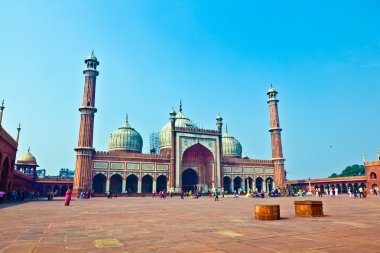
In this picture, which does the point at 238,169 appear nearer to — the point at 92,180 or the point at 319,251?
the point at 92,180

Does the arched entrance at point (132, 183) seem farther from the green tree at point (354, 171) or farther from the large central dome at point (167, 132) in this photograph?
the green tree at point (354, 171)

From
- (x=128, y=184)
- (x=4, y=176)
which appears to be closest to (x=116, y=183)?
(x=128, y=184)

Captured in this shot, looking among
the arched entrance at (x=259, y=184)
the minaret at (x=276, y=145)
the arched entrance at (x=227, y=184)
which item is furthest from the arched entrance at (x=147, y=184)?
the minaret at (x=276, y=145)

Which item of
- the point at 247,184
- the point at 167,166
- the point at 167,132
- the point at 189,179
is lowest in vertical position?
the point at 247,184

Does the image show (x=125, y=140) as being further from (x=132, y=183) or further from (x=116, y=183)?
(x=116, y=183)

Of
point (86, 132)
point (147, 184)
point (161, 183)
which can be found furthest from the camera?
point (161, 183)

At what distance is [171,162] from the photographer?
38562 mm

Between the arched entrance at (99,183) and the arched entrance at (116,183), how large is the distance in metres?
1.07

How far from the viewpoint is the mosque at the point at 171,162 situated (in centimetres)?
3531

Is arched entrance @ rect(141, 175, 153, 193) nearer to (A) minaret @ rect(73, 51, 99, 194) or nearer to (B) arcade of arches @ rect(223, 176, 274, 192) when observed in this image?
(A) minaret @ rect(73, 51, 99, 194)

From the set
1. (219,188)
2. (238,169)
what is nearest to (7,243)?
(219,188)

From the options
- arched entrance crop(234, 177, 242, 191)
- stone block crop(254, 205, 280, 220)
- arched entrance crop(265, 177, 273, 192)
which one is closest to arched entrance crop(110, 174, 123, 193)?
arched entrance crop(234, 177, 242, 191)

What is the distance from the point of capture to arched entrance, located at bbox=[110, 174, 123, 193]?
121 ft

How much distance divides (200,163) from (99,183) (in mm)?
14169
